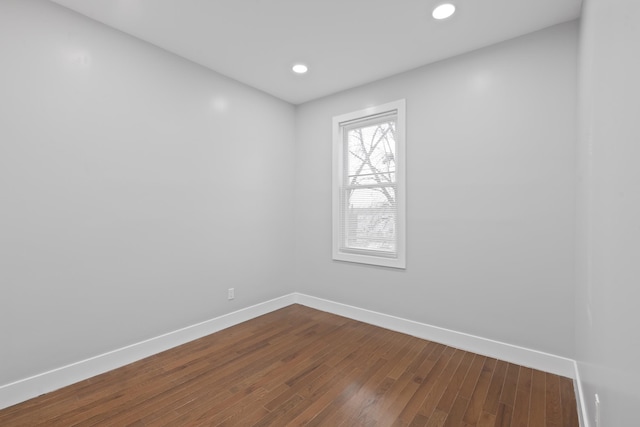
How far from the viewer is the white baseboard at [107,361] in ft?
6.33

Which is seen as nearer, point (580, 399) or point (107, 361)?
point (580, 399)

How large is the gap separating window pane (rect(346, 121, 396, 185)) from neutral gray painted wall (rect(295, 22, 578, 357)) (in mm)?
279

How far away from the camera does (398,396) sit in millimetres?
2010

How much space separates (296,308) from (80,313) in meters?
2.28

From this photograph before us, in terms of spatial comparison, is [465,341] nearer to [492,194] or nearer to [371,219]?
[492,194]

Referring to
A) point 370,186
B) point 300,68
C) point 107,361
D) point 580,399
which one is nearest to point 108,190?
point 107,361

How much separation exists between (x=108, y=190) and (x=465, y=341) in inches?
133

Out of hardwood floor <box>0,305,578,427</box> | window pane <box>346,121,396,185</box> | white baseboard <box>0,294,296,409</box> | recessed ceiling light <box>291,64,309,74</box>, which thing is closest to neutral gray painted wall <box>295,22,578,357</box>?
window pane <box>346,121,396,185</box>

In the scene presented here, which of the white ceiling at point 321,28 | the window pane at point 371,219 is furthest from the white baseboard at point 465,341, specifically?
the white ceiling at point 321,28

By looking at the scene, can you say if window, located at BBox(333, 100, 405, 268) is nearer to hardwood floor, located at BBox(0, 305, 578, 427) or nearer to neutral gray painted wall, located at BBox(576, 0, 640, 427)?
hardwood floor, located at BBox(0, 305, 578, 427)

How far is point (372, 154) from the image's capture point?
3463 millimetres

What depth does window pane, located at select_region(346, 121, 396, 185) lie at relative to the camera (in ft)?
10.8

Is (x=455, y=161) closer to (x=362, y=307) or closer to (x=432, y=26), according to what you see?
(x=432, y=26)

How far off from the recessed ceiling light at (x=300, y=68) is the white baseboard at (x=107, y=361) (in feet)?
8.98
